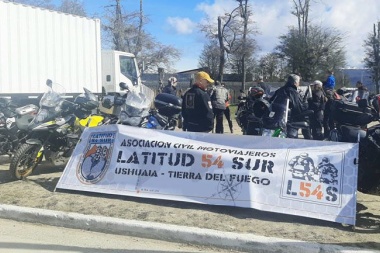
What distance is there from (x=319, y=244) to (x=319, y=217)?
581 millimetres

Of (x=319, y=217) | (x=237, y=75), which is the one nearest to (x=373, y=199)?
(x=319, y=217)

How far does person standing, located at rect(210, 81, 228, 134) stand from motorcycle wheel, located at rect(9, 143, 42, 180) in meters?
5.99

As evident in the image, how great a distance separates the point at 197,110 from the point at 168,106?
63cm

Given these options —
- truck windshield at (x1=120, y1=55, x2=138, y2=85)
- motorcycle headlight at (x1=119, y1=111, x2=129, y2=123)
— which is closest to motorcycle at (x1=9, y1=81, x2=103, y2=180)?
motorcycle headlight at (x1=119, y1=111, x2=129, y2=123)

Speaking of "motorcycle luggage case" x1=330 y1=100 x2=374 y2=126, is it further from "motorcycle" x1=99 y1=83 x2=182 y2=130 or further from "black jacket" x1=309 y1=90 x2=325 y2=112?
"black jacket" x1=309 y1=90 x2=325 y2=112

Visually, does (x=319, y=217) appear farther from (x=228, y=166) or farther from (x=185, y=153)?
(x=185, y=153)

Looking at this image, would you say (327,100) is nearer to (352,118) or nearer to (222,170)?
(352,118)

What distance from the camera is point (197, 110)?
26.1 feet

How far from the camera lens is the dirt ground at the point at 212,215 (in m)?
4.92

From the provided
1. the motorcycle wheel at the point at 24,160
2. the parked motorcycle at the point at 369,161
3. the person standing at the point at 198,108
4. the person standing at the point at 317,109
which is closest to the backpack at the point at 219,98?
the person standing at the point at 317,109

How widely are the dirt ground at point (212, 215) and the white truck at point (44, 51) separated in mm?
6547

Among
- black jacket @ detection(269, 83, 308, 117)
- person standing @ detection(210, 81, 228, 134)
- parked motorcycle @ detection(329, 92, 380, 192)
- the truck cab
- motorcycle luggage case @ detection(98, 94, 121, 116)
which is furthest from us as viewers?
the truck cab

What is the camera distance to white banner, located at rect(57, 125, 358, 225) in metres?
5.30

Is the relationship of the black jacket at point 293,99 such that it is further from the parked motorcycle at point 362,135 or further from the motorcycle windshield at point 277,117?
the parked motorcycle at point 362,135
